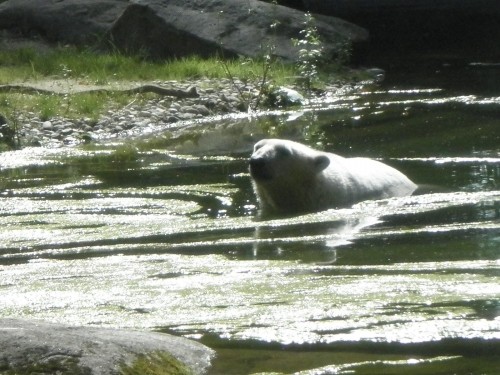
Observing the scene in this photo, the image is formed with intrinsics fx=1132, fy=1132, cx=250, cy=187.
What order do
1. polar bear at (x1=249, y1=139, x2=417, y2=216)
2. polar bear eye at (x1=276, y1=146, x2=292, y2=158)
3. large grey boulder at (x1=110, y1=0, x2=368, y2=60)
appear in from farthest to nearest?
large grey boulder at (x1=110, y1=0, x2=368, y2=60) → polar bear eye at (x1=276, y1=146, x2=292, y2=158) → polar bear at (x1=249, y1=139, x2=417, y2=216)

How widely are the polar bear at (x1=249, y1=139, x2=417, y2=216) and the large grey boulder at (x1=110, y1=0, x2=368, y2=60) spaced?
8689mm

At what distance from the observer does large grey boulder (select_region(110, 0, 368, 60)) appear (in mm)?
17016

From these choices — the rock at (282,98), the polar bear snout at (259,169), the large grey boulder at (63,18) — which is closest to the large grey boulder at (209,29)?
the large grey boulder at (63,18)

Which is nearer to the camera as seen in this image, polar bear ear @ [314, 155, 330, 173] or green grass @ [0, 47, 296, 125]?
polar bear ear @ [314, 155, 330, 173]

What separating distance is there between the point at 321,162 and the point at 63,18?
41.3ft

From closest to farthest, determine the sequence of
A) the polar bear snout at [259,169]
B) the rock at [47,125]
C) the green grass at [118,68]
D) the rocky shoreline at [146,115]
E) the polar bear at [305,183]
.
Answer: the polar bear snout at [259,169] → the polar bear at [305,183] → the rocky shoreline at [146,115] → the rock at [47,125] → the green grass at [118,68]

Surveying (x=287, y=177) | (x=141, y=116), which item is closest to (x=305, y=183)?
(x=287, y=177)

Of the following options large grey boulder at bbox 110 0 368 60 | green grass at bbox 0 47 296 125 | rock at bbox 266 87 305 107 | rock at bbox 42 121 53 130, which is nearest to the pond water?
rock at bbox 42 121 53 130

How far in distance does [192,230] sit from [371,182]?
4.96 feet

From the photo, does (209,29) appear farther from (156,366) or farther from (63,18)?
(156,366)

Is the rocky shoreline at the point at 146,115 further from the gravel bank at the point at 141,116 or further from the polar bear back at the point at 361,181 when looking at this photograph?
the polar bear back at the point at 361,181

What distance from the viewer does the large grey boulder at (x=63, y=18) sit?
63.7 ft

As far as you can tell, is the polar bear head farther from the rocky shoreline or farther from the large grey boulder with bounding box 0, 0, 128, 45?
the large grey boulder with bounding box 0, 0, 128, 45

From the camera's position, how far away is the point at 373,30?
21.6 m
